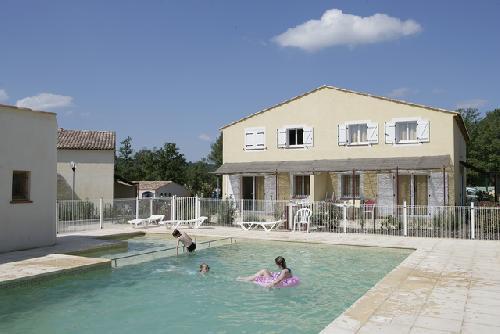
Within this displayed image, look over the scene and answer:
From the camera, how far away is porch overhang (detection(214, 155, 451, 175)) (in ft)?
76.6

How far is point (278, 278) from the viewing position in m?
10.9

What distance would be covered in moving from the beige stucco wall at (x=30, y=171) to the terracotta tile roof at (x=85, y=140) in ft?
59.3

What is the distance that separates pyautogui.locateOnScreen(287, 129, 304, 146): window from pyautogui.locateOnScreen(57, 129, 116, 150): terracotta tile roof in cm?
1277

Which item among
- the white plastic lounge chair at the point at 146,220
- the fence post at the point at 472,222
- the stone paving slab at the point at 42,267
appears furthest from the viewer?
the white plastic lounge chair at the point at 146,220

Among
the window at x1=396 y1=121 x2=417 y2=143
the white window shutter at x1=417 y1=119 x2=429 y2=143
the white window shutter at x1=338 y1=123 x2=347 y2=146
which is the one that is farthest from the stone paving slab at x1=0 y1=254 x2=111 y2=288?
the window at x1=396 y1=121 x2=417 y2=143

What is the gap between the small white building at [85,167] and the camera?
32094mm

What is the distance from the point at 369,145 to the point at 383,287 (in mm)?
17885

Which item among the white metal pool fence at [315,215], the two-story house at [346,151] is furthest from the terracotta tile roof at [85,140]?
the white metal pool fence at [315,215]

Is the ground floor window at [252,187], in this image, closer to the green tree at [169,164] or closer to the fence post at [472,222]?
the fence post at [472,222]

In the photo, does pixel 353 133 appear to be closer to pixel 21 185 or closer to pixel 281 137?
pixel 281 137

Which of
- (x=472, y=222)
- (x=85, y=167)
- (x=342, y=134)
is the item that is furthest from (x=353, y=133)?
(x=85, y=167)

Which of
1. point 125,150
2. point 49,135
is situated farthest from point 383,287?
point 125,150

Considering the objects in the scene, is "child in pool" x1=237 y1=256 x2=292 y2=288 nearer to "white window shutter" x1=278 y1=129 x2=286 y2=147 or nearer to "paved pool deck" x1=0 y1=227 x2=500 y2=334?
"paved pool deck" x1=0 y1=227 x2=500 y2=334

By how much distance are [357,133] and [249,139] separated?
678 centimetres
